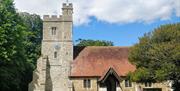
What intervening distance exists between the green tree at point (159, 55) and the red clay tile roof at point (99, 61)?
6.73 m

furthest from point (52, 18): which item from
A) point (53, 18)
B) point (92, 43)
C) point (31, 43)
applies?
point (92, 43)

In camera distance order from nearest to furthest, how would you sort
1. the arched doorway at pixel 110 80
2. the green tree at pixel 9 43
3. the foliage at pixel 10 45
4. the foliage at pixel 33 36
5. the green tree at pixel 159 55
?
the green tree at pixel 159 55 → the green tree at pixel 9 43 → the foliage at pixel 10 45 → the arched doorway at pixel 110 80 → the foliage at pixel 33 36

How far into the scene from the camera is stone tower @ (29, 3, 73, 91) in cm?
5009

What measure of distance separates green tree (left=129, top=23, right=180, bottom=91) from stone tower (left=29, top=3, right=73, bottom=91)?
1028 centimetres

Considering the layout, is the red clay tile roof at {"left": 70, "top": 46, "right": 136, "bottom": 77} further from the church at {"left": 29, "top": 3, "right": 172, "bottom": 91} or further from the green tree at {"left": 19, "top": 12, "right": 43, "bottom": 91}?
the green tree at {"left": 19, "top": 12, "right": 43, "bottom": 91}

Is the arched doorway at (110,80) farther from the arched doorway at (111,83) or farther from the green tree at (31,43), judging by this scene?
the green tree at (31,43)

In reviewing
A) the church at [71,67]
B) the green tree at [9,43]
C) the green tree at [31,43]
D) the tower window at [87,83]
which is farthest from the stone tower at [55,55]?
the green tree at [9,43]

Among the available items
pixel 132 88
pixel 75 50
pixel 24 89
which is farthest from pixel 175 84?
pixel 24 89

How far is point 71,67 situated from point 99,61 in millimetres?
3919

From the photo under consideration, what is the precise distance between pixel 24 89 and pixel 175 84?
2711 cm

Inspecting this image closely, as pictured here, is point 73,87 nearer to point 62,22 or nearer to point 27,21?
point 62,22

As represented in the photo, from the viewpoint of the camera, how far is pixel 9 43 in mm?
43531

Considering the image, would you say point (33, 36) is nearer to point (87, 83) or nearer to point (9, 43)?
→ point (87, 83)

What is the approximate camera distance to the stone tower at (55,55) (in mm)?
50094
